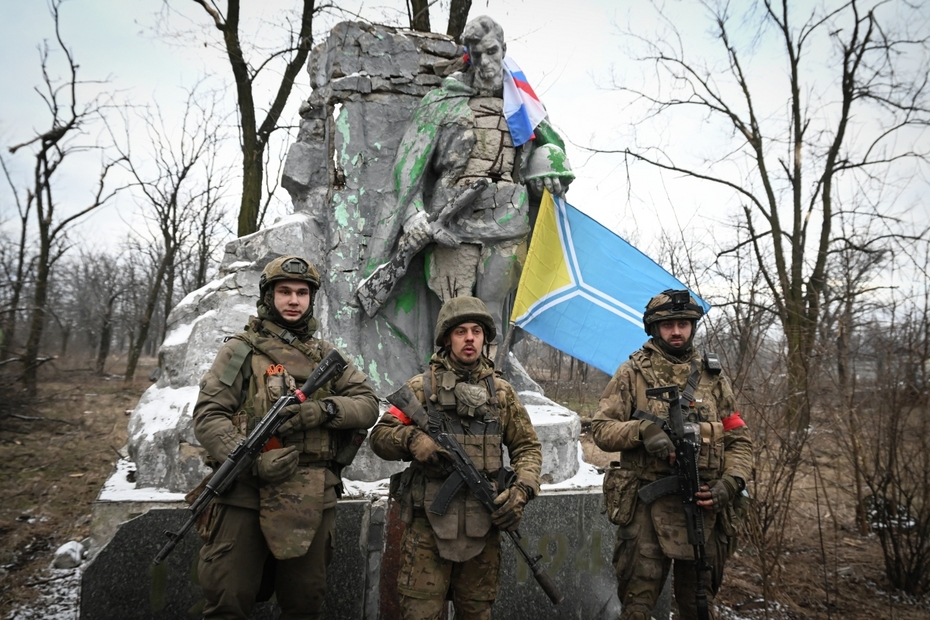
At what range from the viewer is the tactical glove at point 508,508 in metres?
2.51

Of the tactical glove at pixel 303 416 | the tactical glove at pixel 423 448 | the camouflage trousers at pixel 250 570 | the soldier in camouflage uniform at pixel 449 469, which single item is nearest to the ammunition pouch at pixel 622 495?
the soldier in camouflage uniform at pixel 449 469

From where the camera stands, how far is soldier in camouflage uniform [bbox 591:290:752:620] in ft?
9.02

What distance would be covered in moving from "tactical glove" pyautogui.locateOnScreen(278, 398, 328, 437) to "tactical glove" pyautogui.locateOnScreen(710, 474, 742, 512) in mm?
1761

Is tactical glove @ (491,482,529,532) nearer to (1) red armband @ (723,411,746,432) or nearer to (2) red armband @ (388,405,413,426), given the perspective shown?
(2) red armband @ (388,405,413,426)

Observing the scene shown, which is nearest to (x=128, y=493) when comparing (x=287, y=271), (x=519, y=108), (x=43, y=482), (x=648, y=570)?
(x=287, y=271)

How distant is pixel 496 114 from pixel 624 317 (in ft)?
5.88

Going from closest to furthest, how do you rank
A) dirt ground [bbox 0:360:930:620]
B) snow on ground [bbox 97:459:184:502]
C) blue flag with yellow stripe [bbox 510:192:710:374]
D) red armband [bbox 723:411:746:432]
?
red armband [bbox 723:411:746:432]
snow on ground [bbox 97:459:184:502]
blue flag with yellow stripe [bbox 510:192:710:374]
dirt ground [bbox 0:360:930:620]

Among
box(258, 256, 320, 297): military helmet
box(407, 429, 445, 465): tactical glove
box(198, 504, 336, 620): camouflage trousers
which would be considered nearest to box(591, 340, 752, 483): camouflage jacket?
box(407, 429, 445, 465): tactical glove

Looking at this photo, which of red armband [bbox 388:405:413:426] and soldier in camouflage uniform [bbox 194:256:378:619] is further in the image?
red armband [bbox 388:405:413:426]

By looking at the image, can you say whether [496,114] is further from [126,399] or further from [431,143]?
[126,399]

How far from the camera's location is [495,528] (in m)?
2.63

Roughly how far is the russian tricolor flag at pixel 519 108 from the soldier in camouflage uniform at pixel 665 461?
6.45ft

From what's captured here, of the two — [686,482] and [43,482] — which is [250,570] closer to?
[686,482]

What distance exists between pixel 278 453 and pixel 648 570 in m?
1.76
